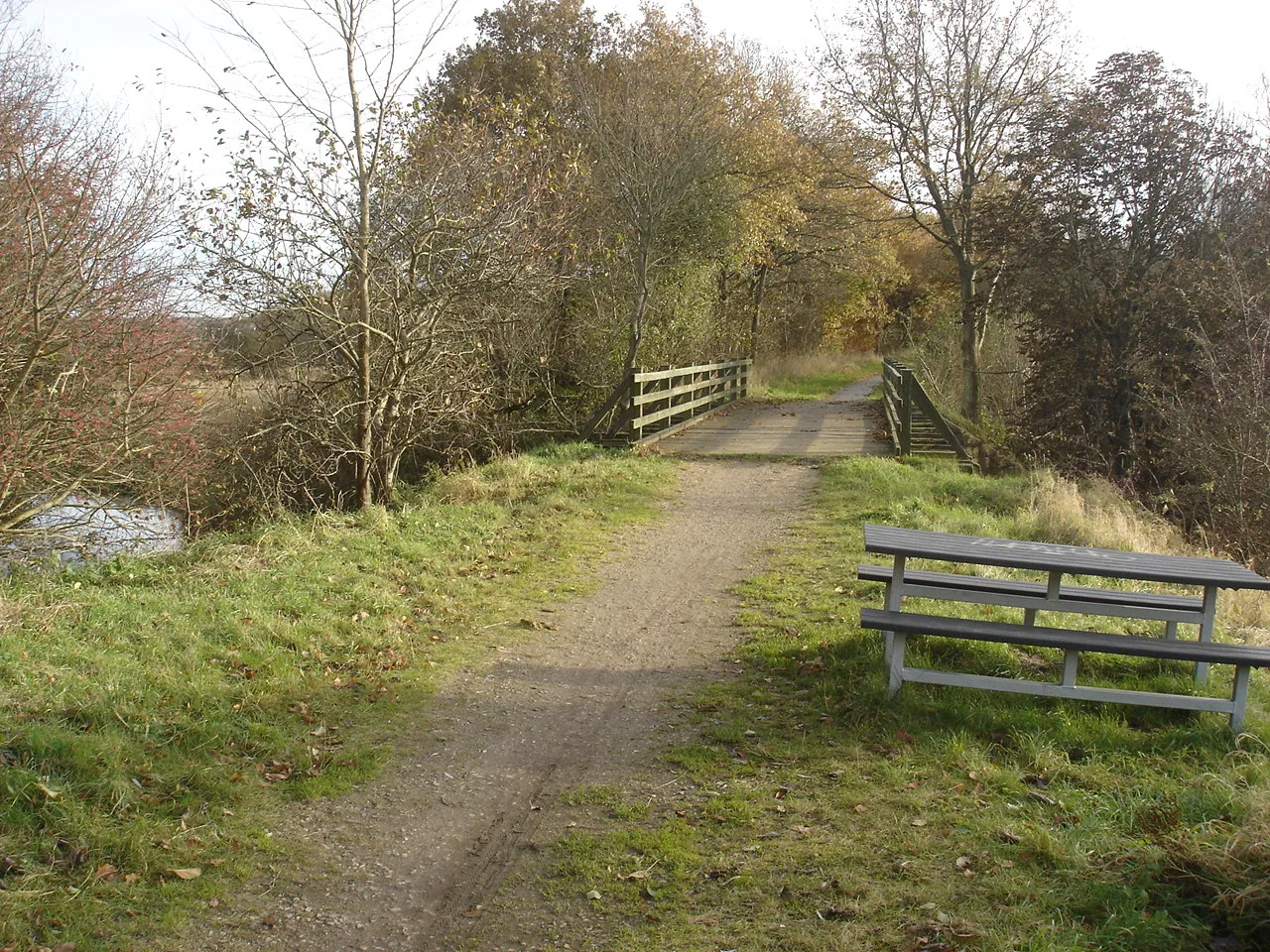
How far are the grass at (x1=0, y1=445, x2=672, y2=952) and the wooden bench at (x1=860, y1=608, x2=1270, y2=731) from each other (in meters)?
2.69

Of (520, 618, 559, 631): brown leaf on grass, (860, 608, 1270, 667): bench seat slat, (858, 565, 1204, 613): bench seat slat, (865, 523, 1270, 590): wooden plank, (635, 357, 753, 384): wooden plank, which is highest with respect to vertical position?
(635, 357, 753, 384): wooden plank

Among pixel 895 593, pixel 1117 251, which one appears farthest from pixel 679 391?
pixel 895 593

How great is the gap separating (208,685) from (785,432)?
564 inches

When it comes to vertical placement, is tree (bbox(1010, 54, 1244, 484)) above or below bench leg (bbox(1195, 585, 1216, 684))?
above

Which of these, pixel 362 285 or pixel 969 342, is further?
pixel 969 342

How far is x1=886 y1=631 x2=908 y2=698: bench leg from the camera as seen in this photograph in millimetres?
5449

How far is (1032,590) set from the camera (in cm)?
611

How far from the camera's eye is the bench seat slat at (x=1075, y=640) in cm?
503

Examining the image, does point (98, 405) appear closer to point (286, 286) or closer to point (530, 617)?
point (286, 286)

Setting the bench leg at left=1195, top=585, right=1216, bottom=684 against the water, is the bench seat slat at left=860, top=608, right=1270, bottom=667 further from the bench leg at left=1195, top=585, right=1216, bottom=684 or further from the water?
the water

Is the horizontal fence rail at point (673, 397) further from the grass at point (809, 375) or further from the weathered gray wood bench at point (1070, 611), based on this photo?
the weathered gray wood bench at point (1070, 611)

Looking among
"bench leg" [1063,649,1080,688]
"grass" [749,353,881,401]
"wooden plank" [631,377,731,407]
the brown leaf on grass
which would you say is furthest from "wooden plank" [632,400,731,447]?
"bench leg" [1063,649,1080,688]

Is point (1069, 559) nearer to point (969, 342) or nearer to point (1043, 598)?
point (1043, 598)

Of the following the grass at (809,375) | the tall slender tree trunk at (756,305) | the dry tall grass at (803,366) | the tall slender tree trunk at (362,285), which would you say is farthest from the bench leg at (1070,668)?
the tall slender tree trunk at (756,305)
